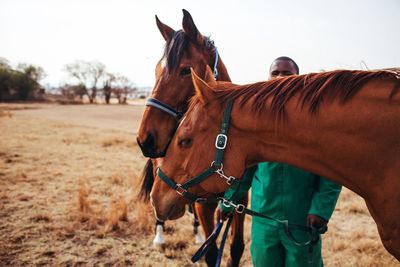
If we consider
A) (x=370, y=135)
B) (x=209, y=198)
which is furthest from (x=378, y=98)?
(x=209, y=198)

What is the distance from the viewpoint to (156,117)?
2207mm

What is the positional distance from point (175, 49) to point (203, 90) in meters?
0.92

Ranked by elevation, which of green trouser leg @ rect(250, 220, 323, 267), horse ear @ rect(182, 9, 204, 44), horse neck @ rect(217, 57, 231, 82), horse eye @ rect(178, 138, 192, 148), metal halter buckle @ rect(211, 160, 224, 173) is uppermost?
horse ear @ rect(182, 9, 204, 44)

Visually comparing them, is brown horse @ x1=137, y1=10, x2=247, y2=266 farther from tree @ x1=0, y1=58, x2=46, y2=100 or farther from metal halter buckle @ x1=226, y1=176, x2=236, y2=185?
tree @ x1=0, y1=58, x2=46, y2=100

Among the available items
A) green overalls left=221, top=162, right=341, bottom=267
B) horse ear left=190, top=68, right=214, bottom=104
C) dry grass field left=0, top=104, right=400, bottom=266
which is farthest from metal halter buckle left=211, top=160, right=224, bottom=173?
dry grass field left=0, top=104, right=400, bottom=266

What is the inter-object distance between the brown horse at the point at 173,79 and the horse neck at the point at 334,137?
2.40 feet

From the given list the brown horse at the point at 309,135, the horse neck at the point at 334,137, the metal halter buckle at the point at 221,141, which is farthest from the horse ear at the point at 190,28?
the metal halter buckle at the point at 221,141

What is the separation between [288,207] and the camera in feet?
6.91

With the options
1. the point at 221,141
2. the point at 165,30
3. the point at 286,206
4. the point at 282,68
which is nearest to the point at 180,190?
the point at 221,141

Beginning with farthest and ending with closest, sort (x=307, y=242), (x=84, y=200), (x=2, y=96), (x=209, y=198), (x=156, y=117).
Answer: (x=2, y=96), (x=84, y=200), (x=156, y=117), (x=307, y=242), (x=209, y=198)

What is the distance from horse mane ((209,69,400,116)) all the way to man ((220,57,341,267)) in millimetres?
717

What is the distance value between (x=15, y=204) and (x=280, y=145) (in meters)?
5.77

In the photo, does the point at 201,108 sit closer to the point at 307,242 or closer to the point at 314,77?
the point at 314,77

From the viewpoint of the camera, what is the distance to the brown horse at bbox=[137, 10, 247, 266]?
2.15 metres
